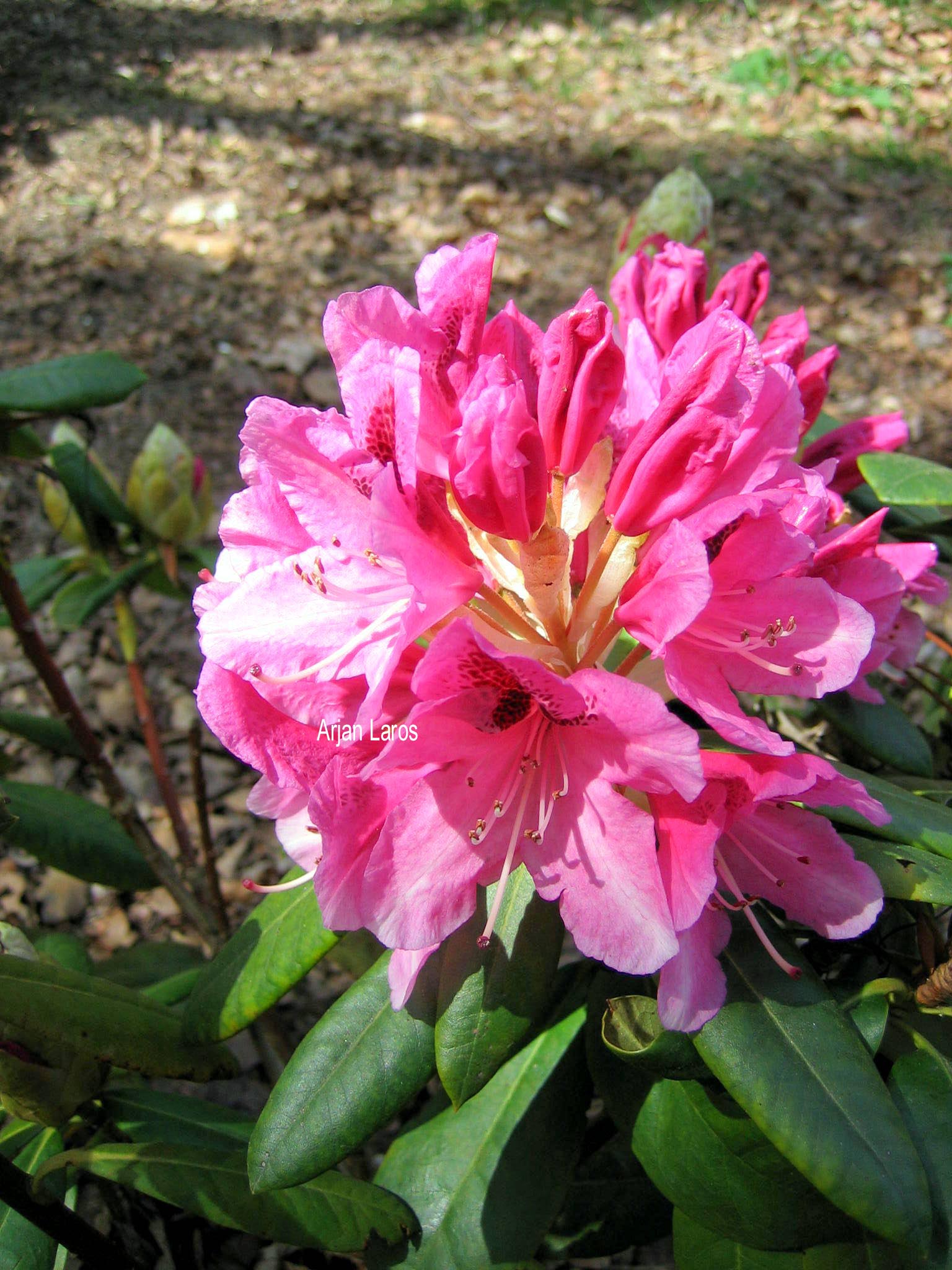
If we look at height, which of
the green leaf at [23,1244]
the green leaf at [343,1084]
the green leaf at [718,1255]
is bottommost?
the green leaf at [718,1255]

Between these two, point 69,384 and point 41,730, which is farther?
point 41,730

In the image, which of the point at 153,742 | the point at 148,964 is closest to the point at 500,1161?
the point at 148,964

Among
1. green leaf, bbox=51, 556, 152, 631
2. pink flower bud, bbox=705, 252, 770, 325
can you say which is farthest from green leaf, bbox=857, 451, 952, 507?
green leaf, bbox=51, 556, 152, 631

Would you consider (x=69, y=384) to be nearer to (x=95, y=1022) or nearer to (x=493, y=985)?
(x=95, y=1022)

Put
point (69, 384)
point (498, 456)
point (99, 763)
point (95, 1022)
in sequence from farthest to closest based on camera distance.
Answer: point (99, 763) → point (69, 384) → point (95, 1022) → point (498, 456)

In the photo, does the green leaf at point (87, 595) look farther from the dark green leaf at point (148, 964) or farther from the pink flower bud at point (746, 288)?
the pink flower bud at point (746, 288)

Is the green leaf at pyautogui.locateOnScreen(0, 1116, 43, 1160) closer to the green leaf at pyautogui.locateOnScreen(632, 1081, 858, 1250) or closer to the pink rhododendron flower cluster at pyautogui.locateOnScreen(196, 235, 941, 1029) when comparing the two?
the pink rhododendron flower cluster at pyautogui.locateOnScreen(196, 235, 941, 1029)

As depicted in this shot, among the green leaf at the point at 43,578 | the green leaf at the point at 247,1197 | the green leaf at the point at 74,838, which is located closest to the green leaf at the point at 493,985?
A: the green leaf at the point at 247,1197
